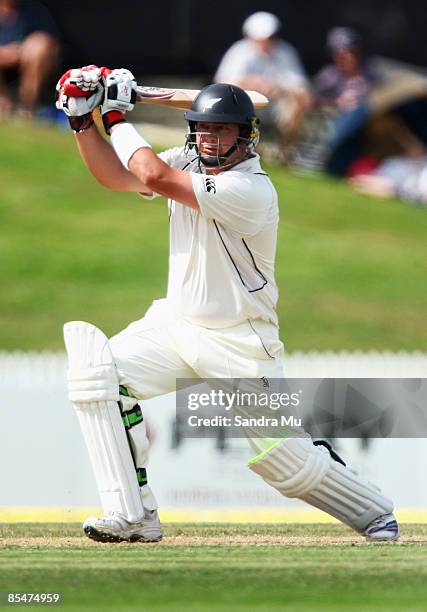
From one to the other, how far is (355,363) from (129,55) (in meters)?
6.30

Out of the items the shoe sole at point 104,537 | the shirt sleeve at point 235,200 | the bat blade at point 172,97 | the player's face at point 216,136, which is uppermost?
the bat blade at point 172,97

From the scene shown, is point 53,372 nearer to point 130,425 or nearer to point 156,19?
point 130,425

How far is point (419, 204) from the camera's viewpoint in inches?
520

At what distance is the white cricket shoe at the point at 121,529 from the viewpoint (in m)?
4.63

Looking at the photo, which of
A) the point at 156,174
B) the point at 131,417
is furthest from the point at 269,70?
the point at 131,417

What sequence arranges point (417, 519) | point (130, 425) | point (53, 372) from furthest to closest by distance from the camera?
point (53, 372)
point (417, 519)
point (130, 425)

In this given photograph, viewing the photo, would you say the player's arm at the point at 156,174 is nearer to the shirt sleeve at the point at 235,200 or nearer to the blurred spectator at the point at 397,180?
the shirt sleeve at the point at 235,200

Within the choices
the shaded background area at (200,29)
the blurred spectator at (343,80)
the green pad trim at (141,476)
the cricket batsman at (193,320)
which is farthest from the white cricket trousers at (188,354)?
the shaded background area at (200,29)

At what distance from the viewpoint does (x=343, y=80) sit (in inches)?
493

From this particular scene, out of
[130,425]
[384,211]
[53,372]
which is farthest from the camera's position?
[384,211]

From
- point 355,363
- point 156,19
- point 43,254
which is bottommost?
point 43,254

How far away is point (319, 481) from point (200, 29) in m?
9.19

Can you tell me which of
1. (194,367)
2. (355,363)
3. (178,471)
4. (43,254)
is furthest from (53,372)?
(43,254)

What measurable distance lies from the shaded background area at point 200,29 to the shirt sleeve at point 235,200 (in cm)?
857
